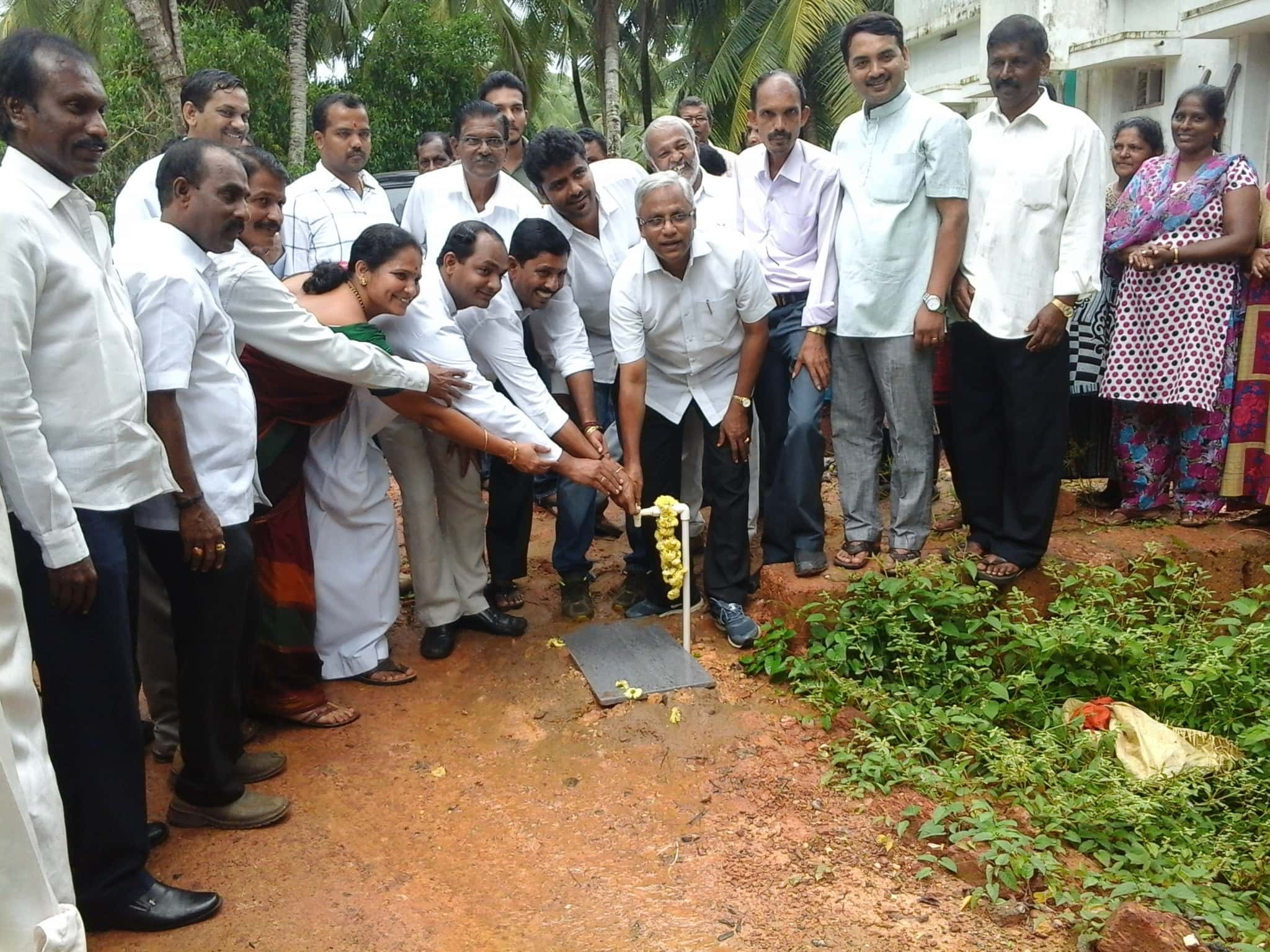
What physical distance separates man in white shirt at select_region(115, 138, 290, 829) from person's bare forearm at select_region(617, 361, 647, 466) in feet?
5.39

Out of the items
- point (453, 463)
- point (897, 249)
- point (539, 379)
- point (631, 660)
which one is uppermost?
point (897, 249)

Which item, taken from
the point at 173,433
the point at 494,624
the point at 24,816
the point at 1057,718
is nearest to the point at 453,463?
the point at 494,624

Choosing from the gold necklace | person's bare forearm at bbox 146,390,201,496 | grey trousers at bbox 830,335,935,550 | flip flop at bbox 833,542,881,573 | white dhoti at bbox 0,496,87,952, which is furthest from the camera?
flip flop at bbox 833,542,881,573

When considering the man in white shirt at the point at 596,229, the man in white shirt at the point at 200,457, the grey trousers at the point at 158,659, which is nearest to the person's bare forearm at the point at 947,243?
the man in white shirt at the point at 596,229

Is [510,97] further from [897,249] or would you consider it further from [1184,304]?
[1184,304]

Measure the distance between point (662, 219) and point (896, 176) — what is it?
0.93m

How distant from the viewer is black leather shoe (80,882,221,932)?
276 centimetres

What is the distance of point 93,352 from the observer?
2555 mm

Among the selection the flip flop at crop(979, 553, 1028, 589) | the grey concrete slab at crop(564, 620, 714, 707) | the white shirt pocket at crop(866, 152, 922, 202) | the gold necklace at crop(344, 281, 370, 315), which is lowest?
Result: the grey concrete slab at crop(564, 620, 714, 707)

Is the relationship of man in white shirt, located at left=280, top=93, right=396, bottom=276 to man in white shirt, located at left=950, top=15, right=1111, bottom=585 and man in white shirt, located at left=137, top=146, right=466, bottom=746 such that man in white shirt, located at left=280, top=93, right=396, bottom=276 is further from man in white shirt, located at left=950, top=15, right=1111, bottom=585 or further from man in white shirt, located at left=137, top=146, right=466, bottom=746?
man in white shirt, located at left=950, top=15, right=1111, bottom=585

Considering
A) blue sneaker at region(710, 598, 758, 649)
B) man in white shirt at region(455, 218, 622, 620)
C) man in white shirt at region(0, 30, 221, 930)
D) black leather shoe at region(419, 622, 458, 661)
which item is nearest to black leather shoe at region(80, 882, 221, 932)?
man in white shirt at region(0, 30, 221, 930)

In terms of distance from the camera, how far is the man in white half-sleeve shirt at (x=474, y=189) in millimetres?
4844

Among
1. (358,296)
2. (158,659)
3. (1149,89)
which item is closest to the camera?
(158,659)

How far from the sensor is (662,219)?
4.19m
